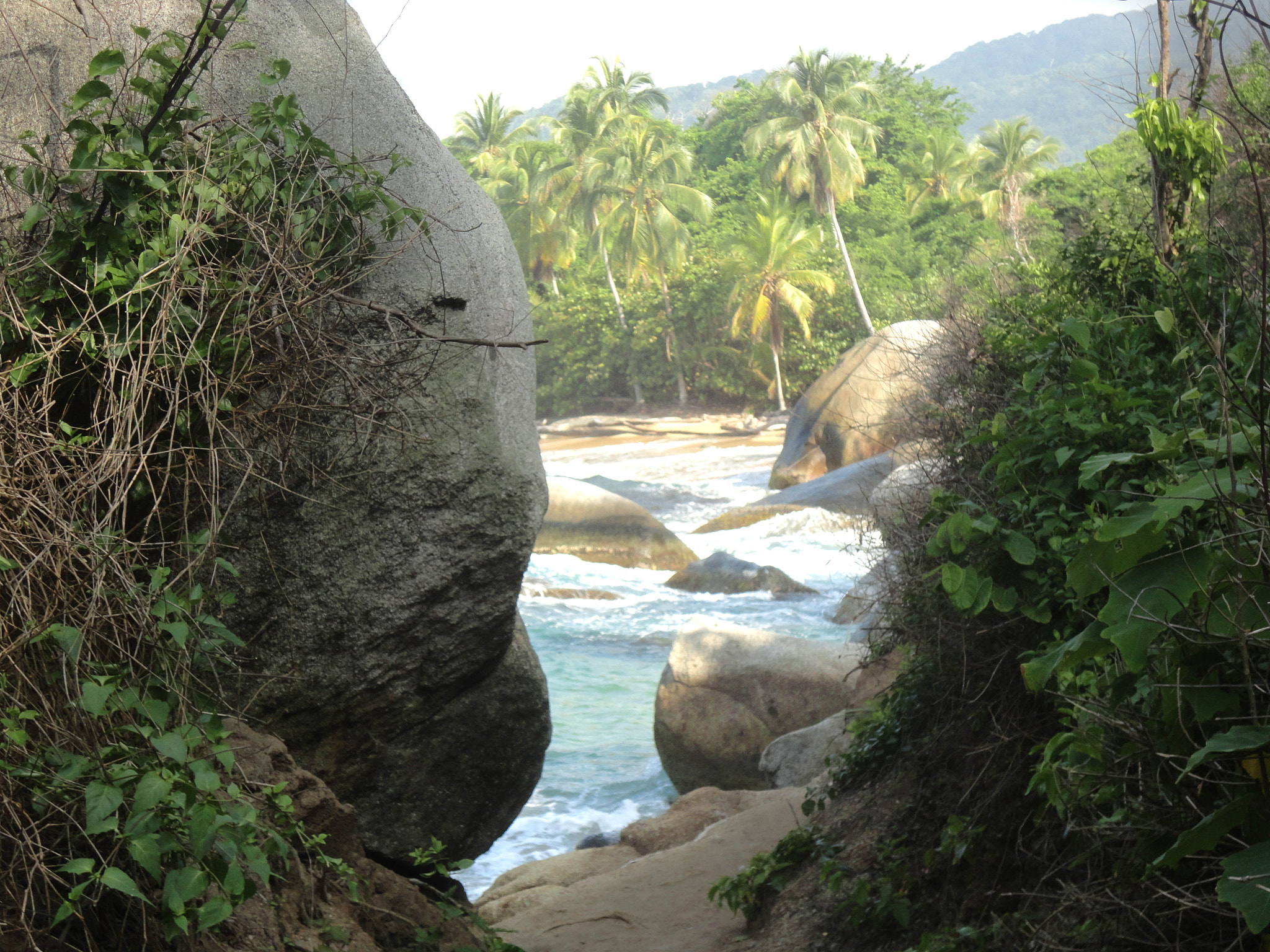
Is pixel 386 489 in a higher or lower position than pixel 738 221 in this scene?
lower

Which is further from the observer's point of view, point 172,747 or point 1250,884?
point 172,747

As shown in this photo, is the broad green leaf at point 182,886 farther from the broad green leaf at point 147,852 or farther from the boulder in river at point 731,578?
the boulder in river at point 731,578

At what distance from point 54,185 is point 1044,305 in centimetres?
418

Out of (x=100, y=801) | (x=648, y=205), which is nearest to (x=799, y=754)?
(x=100, y=801)

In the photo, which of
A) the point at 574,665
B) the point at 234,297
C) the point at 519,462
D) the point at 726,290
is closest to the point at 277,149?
the point at 234,297

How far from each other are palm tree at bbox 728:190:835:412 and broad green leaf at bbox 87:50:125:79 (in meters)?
31.2

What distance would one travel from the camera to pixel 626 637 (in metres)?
13.8

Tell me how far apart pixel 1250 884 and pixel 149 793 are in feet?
6.69

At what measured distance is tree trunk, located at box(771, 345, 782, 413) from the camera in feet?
112

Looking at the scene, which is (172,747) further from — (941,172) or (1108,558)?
(941,172)

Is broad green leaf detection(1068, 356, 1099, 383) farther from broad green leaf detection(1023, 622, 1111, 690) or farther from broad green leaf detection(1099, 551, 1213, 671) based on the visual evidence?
broad green leaf detection(1099, 551, 1213, 671)

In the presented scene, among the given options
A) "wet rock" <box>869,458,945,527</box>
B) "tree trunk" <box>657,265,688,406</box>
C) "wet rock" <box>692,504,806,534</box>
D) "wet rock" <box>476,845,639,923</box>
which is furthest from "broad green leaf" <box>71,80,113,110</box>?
"tree trunk" <box>657,265,688,406</box>

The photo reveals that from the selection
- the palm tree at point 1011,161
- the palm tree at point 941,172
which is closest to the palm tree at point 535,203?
the palm tree at point 941,172

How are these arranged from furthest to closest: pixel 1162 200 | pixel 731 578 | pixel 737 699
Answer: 1. pixel 731 578
2. pixel 737 699
3. pixel 1162 200
